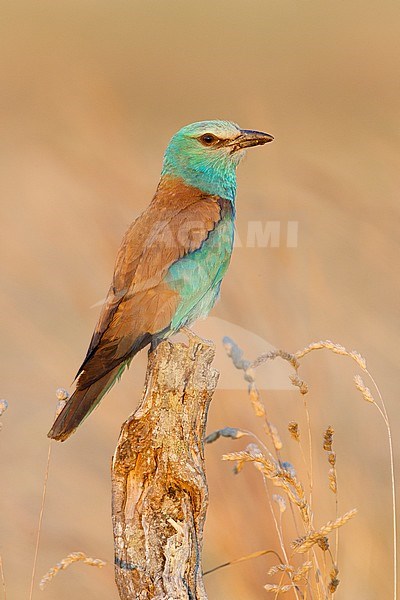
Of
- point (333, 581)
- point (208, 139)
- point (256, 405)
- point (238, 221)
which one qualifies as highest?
point (208, 139)

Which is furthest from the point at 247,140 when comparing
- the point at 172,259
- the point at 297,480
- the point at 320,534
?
the point at 320,534

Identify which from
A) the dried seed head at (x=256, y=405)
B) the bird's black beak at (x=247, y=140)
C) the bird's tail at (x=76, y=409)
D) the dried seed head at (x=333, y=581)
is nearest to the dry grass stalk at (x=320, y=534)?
the dried seed head at (x=333, y=581)

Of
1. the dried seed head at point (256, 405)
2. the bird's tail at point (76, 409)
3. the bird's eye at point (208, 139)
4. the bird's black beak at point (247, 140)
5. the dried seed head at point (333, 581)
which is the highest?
the bird's eye at point (208, 139)

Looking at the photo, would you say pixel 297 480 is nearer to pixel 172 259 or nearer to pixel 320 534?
pixel 320 534

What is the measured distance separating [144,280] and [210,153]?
1.77 ft

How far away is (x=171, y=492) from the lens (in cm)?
192

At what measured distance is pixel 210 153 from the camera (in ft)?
8.48

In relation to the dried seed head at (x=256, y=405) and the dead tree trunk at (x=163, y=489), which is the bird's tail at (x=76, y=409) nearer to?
the dead tree trunk at (x=163, y=489)

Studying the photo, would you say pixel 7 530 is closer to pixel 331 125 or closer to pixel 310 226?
pixel 310 226

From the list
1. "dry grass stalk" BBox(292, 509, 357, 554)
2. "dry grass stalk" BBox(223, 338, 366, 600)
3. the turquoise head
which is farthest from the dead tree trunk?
the turquoise head

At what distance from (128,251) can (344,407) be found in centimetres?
115

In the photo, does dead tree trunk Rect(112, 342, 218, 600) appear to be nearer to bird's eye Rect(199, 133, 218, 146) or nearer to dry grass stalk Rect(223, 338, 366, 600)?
dry grass stalk Rect(223, 338, 366, 600)

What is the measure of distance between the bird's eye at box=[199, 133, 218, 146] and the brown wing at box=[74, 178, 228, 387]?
8.8 inches

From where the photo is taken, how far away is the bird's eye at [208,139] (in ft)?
8.48
